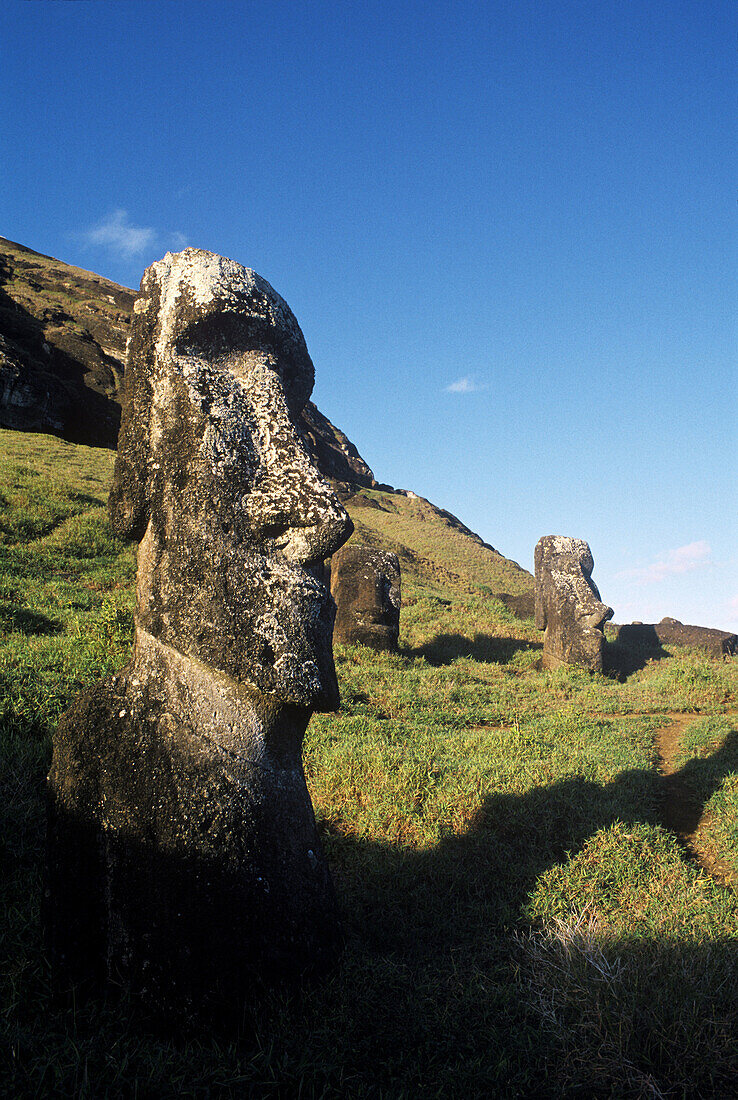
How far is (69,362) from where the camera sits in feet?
107

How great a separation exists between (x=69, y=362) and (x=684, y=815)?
109 feet

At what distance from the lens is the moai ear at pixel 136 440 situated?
342 cm

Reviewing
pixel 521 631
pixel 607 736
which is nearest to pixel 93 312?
pixel 521 631

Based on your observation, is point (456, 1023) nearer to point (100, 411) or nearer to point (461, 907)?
point (461, 907)

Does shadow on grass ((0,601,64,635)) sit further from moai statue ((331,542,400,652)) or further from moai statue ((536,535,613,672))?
moai statue ((536,535,613,672))

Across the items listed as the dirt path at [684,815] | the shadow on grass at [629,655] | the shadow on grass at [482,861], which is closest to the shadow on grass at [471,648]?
the shadow on grass at [629,655]

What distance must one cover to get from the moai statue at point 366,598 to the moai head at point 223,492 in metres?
8.77

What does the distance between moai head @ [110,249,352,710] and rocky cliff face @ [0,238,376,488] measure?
0.45 metres

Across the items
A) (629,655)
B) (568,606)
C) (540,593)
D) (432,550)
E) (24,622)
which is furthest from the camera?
(432,550)

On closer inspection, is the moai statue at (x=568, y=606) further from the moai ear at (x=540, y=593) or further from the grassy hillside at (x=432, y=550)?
the grassy hillside at (x=432, y=550)

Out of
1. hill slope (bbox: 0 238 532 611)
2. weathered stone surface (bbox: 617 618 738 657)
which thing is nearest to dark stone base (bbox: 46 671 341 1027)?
hill slope (bbox: 0 238 532 611)

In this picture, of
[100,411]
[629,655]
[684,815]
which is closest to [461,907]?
[684,815]

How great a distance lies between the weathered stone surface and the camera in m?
16.5

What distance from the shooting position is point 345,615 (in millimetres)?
12547
